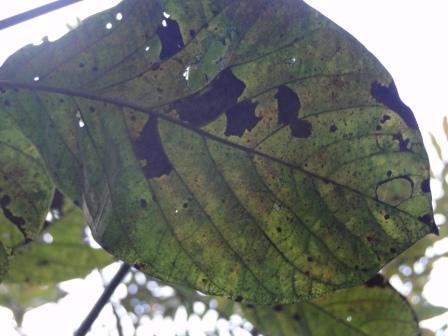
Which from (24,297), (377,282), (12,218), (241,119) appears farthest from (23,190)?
(24,297)

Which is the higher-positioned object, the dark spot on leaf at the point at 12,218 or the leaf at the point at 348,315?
the leaf at the point at 348,315

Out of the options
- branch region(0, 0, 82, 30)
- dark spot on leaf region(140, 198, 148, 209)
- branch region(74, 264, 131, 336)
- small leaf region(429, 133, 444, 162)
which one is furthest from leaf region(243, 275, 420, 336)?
small leaf region(429, 133, 444, 162)

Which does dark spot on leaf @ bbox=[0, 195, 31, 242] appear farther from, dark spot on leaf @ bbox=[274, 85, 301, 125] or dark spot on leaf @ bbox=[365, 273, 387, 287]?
dark spot on leaf @ bbox=[365, 273, 387, 287]

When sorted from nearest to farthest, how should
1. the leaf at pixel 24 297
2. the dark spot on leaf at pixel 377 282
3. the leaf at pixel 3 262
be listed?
the leaf at pixel 3 262, the dark spot on leaf at pixel 377 282, the leaf at pixel 24 297

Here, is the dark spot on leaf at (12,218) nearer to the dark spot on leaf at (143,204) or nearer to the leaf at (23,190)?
the leaf at (23,190)

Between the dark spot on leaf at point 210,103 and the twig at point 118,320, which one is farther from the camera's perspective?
the twig at point 118,320

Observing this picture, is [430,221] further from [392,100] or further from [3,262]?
[3,262]

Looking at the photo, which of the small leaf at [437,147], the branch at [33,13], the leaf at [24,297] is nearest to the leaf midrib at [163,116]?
the branch at [33,13]
